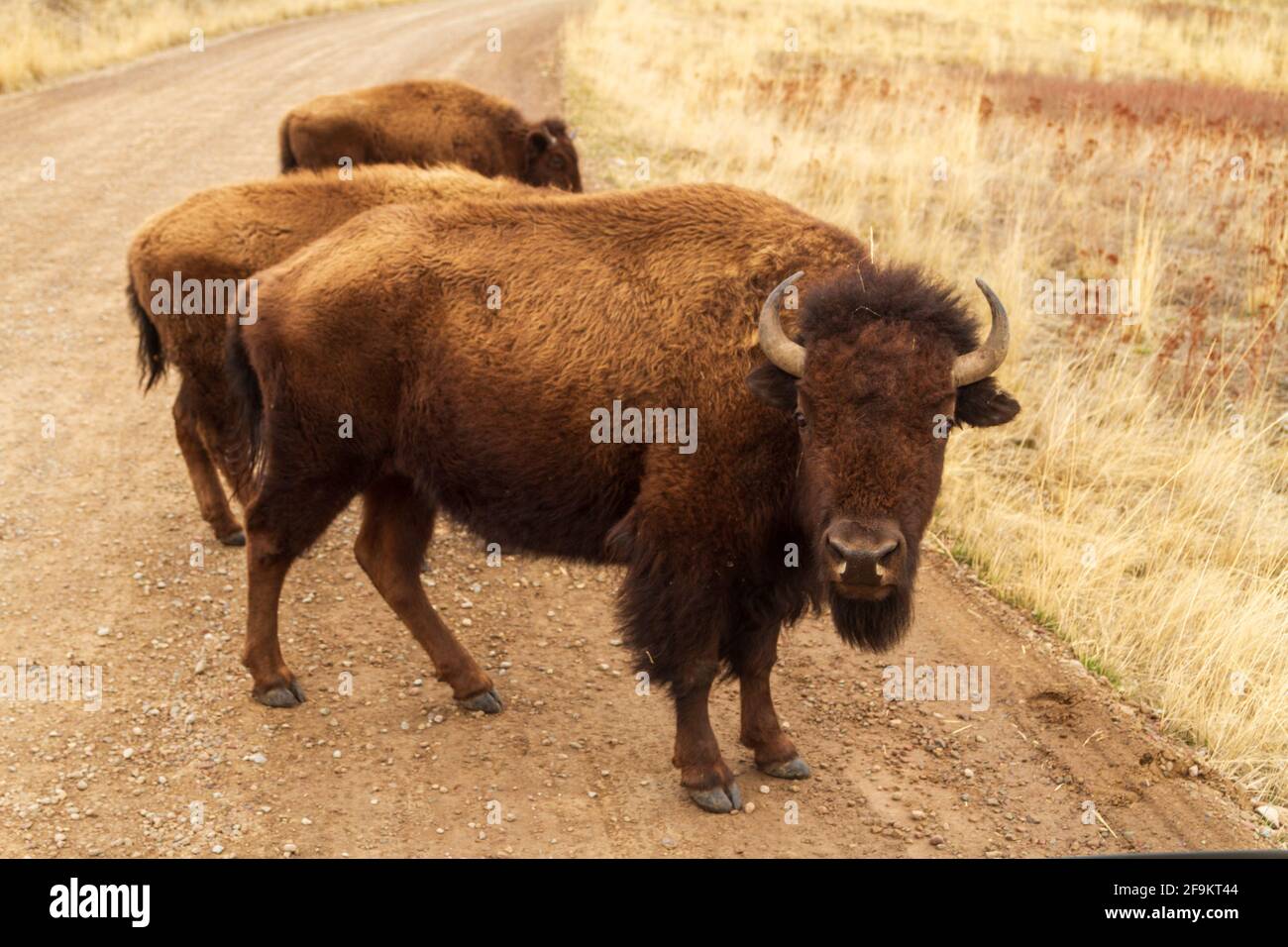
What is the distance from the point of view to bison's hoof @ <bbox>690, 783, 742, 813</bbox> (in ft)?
17.2

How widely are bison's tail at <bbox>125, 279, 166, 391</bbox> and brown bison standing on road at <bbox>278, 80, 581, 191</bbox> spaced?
3.43 metres

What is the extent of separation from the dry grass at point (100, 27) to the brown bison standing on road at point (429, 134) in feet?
37.3

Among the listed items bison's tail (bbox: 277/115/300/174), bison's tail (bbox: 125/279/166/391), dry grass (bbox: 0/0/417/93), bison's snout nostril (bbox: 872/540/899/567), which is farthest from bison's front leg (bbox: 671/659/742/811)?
dry grass (bbox: 0/0/417/93)

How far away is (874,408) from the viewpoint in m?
4.56

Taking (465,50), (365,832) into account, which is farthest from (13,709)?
(465,50)

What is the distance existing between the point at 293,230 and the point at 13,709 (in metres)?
2.85

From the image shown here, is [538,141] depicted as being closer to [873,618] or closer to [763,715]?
[763,715]

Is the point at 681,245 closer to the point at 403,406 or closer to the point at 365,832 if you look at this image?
the point at 403,406

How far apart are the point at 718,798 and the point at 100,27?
77.9 ft

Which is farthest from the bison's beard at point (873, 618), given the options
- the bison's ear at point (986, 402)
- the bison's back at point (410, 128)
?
the bison's back at point (410, 128)

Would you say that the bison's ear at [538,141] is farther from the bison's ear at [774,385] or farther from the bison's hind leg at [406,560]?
the bison's ear at [774,385]

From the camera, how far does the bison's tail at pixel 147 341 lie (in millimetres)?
7355

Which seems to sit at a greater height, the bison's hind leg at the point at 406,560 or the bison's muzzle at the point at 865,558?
the bison's muzzle at the point at 865,558

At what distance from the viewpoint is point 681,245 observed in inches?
215
